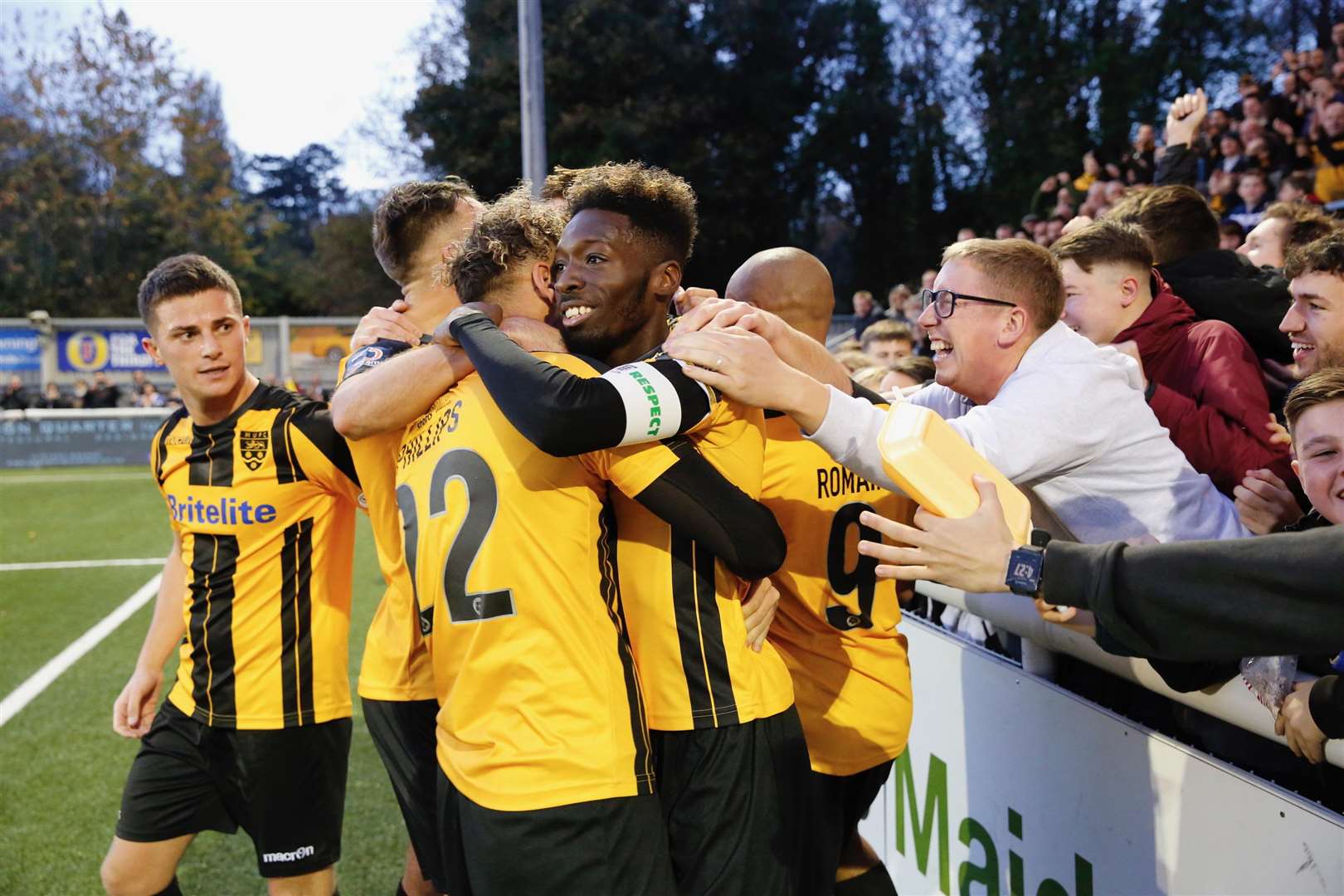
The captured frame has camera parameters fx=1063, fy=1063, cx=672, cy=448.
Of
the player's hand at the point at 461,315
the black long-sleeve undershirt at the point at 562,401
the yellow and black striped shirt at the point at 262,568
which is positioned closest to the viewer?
the black long-sleeve undershirt at the point at 562,401

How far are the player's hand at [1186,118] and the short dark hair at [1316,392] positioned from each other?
2.91 m

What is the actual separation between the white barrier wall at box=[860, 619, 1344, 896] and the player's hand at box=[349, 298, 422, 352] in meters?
1.83

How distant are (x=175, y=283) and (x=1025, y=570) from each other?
9.18ft

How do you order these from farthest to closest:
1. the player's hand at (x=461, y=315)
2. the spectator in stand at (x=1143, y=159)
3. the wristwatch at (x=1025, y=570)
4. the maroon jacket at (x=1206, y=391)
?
the spectator in stand at (x=1143, y=159) < the maroon jacket at (x=1206, y=391) < the player's hand at (x=461, y=315) < the wristwatch at (x=1025, y=570)

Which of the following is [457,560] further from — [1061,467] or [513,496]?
[1061,467]

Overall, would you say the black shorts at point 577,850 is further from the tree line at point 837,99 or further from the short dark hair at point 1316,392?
A: the tree line at point 837,99

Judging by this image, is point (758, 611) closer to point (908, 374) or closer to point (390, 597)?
point (390, 597)

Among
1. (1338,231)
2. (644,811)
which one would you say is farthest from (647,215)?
(1338,231)

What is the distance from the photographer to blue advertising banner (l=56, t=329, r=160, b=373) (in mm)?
27547

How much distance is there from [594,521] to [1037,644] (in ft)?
4.30

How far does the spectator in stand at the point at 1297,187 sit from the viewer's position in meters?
8.67

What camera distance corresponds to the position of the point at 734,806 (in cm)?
208

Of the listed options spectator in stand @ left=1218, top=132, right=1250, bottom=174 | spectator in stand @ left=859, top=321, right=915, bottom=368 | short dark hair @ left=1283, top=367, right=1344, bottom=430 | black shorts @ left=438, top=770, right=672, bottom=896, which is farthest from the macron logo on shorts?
spectator in stand @ left=1218, top=132, right=1250, bottom=174

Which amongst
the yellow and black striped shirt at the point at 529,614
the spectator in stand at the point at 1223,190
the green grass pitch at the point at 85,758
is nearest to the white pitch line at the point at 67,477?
the green grass pitch at the point at 85,758
